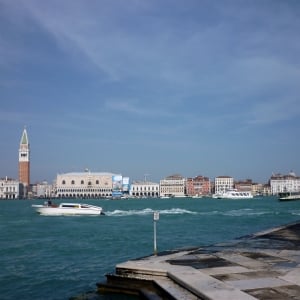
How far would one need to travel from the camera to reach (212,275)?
30.7ft

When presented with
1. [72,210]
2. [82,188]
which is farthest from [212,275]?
[82,188]

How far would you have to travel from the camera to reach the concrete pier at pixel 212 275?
7.95m

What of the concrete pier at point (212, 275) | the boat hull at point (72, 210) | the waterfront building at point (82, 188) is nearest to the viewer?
the concrete pier at point (212, 275)

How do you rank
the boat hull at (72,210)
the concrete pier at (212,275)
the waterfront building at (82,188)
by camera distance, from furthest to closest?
the waterfront building at (82,188)
the boat hull at (72,210)
the concrete pier at (212,275)

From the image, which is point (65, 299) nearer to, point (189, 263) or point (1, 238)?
point (189, 263)

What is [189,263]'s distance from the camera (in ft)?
36.1

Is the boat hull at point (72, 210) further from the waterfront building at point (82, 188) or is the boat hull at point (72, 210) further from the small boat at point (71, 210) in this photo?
the waterfront building at point (82, 188)

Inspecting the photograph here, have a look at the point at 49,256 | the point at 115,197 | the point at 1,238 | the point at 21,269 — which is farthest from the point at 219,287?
the point at 115,197

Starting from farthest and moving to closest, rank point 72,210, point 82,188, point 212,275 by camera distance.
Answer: point 82,188
point 72,210
point 212,275

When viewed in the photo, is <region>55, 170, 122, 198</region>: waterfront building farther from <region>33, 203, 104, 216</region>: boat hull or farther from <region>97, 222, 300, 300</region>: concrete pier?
<region>97, 222, 300, 300</region>: concrete pier

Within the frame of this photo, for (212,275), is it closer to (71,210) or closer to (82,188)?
(71,210)

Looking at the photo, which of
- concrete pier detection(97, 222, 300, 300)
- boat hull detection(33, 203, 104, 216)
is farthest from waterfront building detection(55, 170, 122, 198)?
concrete pier detection(97, 222, 300, 300)

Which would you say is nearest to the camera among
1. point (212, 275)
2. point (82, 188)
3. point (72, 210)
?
point (212, 275)

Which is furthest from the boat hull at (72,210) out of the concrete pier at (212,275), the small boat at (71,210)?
the concrete pier at (212,275)
